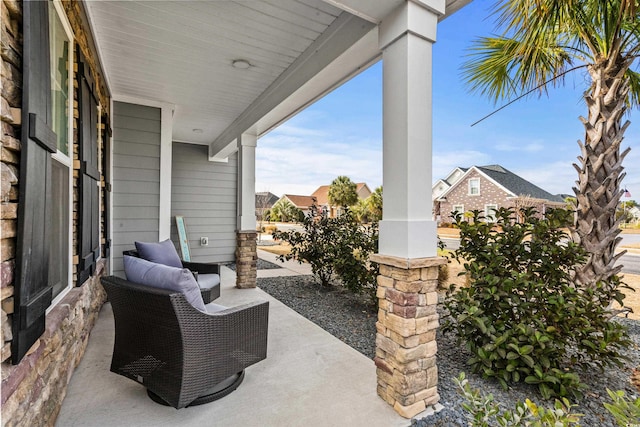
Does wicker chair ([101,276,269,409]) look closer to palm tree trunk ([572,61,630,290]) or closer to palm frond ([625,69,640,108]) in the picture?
palm tree trunk ([572,61,630,290])

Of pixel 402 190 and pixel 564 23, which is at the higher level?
pixel 564 23

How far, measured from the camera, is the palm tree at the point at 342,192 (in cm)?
A: 2994

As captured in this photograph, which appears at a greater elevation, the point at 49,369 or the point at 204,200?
the point at 204,200

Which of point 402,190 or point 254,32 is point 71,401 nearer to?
point 402,190

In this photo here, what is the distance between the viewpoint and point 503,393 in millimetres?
2400

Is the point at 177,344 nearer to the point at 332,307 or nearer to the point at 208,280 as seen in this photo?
the point at 208,280

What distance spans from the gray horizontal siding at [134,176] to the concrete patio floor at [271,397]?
181 centimetres

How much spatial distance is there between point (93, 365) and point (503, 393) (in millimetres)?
3267

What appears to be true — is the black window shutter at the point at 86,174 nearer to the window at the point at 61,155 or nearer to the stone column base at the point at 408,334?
the window at the point at 61,155

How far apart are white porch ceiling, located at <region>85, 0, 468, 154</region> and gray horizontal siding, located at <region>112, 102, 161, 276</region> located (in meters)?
0.30

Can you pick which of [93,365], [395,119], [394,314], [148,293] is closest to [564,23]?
[395,119]

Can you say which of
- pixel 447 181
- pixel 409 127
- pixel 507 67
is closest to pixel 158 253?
pixel 409 127

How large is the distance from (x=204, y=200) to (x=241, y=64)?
4.85 m

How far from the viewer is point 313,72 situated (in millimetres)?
3213
